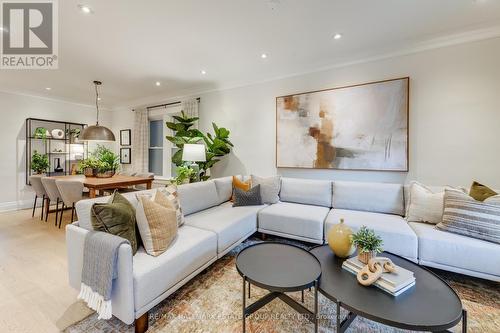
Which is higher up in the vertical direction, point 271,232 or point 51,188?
point 51,188

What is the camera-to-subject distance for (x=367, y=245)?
153 centimetres

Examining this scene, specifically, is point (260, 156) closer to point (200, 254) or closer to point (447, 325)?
point (200, 254)

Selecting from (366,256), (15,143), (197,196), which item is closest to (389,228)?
(366,256)

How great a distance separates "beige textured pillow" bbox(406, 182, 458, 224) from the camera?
236 cm

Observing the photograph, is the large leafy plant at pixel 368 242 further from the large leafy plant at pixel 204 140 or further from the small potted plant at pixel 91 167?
the small potted plant at pixel 91 167

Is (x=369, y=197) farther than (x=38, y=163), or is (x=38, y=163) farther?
(x=38, y=163)

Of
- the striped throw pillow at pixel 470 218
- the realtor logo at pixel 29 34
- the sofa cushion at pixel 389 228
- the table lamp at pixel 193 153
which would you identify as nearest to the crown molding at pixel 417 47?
the table lamp at pixel 193 153

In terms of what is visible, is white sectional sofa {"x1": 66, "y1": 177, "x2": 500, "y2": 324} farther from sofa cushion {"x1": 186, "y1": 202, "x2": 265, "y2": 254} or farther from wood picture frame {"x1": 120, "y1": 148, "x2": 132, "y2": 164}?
wood picture frame {"x1": 120, "y1": 148, "x2": 132, "y2": 164}

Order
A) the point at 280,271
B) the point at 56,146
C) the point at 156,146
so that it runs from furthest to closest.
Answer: the point at 156,146 < the point at 56,146 < the point at 280,271

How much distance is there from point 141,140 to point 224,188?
11.3ft

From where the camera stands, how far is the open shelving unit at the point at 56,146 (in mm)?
4930

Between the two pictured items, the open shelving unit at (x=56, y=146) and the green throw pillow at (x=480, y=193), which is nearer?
the green throw pillow at (x=480, y=193)

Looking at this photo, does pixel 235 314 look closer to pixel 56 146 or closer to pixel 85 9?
pixel 85 9

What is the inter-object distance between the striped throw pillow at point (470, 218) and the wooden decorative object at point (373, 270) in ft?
3.95
